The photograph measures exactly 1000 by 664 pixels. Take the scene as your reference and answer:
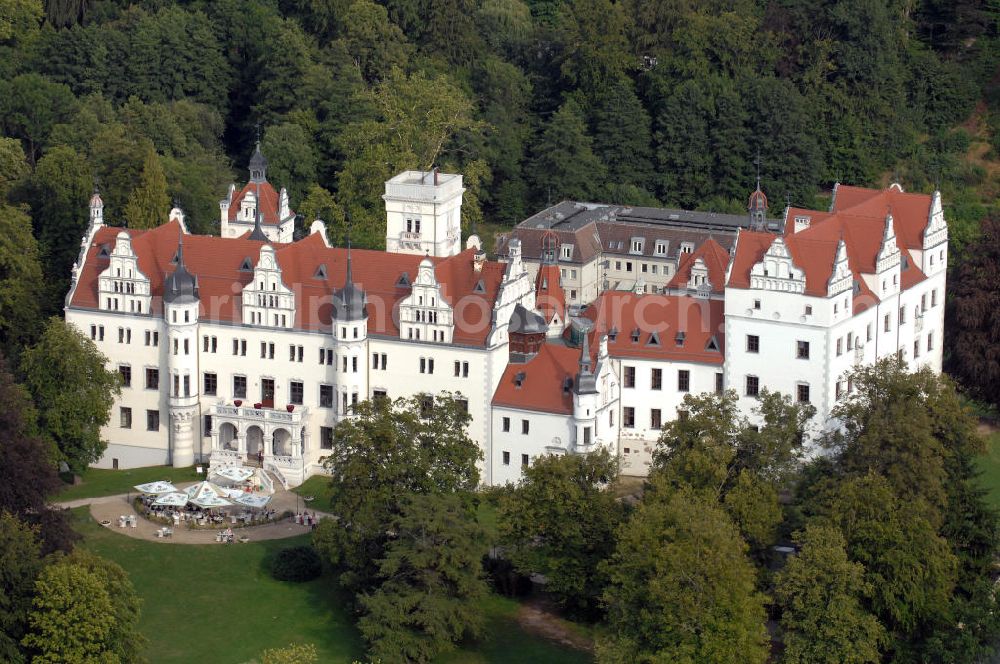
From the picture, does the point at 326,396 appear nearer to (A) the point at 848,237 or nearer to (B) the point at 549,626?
(B) the point at 549,626

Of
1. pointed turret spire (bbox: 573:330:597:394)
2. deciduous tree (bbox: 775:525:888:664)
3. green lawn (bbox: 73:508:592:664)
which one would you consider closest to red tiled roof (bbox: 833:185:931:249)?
pointed turret spire (bbox: 573:330:597:394)

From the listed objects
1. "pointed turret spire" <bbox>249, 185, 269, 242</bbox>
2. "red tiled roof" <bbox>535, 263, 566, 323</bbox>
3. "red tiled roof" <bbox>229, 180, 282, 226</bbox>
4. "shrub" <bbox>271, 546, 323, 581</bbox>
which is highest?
"red tiled roof" <bbox>229, 180, 282, 226</bbox>

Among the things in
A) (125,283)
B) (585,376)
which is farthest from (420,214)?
(585,376)

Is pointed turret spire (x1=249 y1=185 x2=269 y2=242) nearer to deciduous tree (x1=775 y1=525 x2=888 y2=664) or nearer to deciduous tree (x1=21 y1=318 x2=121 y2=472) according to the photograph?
deciduous tree (x1=21 y1=318 x2=121 y2=472)

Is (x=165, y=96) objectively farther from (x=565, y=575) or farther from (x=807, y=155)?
(x=565, y=575)

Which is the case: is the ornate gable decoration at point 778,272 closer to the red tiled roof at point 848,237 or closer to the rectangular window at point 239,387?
the red tiled roof at point 848,237

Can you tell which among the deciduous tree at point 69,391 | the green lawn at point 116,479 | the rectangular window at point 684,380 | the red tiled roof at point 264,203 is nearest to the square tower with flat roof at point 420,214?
the red tiled roof at point 264,203

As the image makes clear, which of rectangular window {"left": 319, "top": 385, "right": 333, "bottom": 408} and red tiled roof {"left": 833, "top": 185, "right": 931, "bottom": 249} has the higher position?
red tiled roof {"left": 833, "top": 185, "right": 931, "bottom": 249}

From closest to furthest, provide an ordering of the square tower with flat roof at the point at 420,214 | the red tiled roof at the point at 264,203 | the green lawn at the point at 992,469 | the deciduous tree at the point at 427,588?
1. the deciduous tree at the point at 427,588
2. the green lawn at the point at 992,469
3. the square tower with flat roof at the point at 420,214
4. the red tiled roof at the point at 264,203
